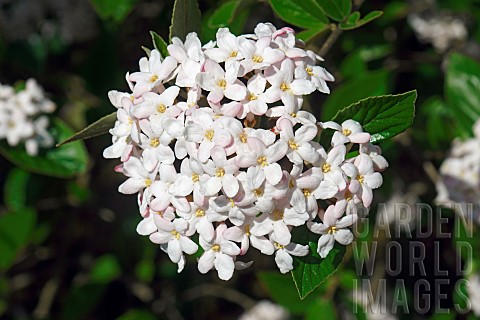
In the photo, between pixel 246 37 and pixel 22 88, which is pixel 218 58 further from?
pixel 22 88

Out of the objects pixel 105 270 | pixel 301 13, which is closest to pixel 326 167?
Answer: pixel 301 13

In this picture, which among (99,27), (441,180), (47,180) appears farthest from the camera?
(99,27)

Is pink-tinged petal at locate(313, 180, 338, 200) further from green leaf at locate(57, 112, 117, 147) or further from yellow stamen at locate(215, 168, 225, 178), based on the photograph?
green leaf at locate(57, 112, 117, 147)

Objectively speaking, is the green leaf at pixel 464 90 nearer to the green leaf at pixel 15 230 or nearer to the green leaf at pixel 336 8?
the green leaf at pixel 336 8

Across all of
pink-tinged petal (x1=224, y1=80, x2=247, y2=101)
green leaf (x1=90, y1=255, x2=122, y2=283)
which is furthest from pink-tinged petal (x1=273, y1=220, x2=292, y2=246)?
green leaf (x1=90, y1=255, x2=122, y2=283)

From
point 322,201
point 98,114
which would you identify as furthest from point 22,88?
point 322,201

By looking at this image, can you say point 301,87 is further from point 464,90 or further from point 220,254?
point 464,90
